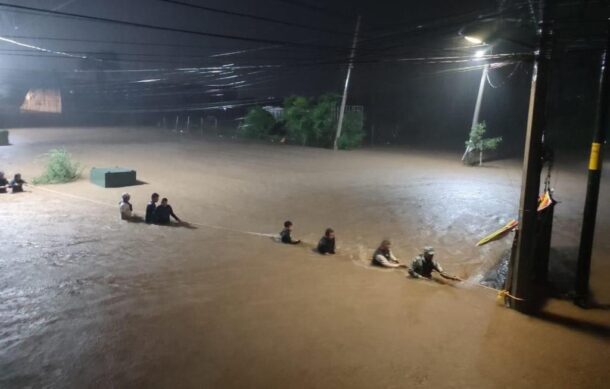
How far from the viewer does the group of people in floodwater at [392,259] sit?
973cm

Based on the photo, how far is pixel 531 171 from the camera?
7.70 m

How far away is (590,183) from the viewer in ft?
27.6

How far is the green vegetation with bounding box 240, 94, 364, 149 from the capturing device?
123ft

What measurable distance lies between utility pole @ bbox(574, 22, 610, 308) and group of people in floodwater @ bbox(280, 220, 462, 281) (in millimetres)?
2212

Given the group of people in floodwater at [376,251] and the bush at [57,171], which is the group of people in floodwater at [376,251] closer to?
the group of people in floodwater at [376,251]

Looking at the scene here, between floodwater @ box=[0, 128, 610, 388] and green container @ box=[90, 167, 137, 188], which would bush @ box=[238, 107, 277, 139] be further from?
floodwater @ box=[0, 128, 610, 388]

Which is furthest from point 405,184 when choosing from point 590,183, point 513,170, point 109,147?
point 109,147

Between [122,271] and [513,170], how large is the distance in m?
22.6

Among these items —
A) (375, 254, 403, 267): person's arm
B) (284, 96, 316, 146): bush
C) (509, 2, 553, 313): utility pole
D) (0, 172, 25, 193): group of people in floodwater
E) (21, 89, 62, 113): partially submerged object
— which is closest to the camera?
(509, 2, 553, 313): utility pole

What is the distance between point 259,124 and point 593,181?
1414 inches

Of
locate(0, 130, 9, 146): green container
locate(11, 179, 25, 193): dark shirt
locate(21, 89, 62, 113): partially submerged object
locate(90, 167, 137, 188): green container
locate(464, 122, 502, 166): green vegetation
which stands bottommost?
locate(11, 179, 25, 193): dark shirt

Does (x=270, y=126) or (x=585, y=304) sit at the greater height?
(x=270, y=126)

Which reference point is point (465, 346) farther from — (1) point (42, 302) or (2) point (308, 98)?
(2) point (308, 98)

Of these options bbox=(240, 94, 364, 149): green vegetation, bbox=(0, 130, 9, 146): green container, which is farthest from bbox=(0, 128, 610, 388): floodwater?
bbox=(240, 94, 364, 149): green vegetation
